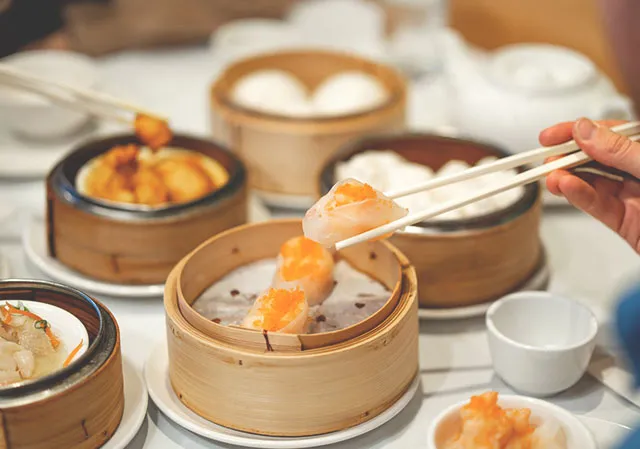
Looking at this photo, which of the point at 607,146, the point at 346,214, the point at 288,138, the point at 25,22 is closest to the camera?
the point at 346,214

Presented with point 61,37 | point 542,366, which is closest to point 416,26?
point 61,37

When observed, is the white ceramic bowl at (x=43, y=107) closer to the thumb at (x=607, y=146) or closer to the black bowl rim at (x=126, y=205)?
the black bowl rim at (x=126, y=205)

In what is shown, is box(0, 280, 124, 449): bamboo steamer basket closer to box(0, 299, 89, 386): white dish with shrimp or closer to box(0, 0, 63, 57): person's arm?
box(0, 299, 89, 386): white dish with shrimp

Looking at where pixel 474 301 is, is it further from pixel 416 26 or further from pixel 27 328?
pixel 416 26

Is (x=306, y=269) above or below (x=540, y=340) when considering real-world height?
above

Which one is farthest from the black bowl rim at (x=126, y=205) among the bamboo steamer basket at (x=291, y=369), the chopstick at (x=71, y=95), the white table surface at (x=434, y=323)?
the bamboo steamer basket at (x=291, y=369)

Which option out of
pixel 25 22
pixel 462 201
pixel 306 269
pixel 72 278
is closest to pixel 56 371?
pixel 306 269

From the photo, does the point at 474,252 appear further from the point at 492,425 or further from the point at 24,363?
the point at 24,363
